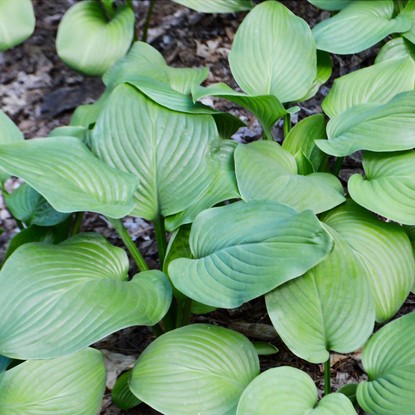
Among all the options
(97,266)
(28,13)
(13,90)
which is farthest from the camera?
(13,90)

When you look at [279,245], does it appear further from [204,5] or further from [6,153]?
[204,5]

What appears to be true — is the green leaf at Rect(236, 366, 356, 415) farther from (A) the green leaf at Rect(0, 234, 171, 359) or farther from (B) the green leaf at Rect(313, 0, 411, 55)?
(B) the green leaf at Rect(313, 0, 411, 55)

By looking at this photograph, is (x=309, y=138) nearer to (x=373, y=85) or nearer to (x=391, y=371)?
(x=373, y=85)

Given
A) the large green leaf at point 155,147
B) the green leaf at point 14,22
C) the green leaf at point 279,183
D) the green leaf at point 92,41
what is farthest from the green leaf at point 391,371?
the green leaf at point 14,22

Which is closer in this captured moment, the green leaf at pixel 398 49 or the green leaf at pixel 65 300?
the green leaf at pixel 65 300

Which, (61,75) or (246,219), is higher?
(246,219)

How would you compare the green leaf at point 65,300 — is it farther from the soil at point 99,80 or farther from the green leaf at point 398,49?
the green leaf at point 398,49

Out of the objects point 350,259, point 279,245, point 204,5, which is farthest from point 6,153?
point 204,5
